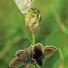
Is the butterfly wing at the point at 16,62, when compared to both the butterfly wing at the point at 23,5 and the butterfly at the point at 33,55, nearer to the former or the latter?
the butterfly at the point at 33,55

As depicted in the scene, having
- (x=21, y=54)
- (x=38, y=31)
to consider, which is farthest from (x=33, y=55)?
(x=38, y=31)

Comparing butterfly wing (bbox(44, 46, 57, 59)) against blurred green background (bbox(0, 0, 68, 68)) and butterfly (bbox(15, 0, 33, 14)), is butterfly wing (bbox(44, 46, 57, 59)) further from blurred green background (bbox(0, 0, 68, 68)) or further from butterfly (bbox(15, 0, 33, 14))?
blurred green background (bbox(0, 0, 68, 68))

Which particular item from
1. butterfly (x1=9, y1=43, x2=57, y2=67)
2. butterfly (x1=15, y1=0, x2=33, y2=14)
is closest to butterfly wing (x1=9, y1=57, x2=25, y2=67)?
butterfly (x1=9, y1=43, x2=57, y2=67)

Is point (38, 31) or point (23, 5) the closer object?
point (23, 5)

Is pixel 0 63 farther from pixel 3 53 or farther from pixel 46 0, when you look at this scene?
pixel 46 0

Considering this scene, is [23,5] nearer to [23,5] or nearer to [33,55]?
[23,5]

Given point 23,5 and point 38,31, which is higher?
point 38,31

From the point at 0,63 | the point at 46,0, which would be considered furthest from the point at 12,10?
the point at 0,63
